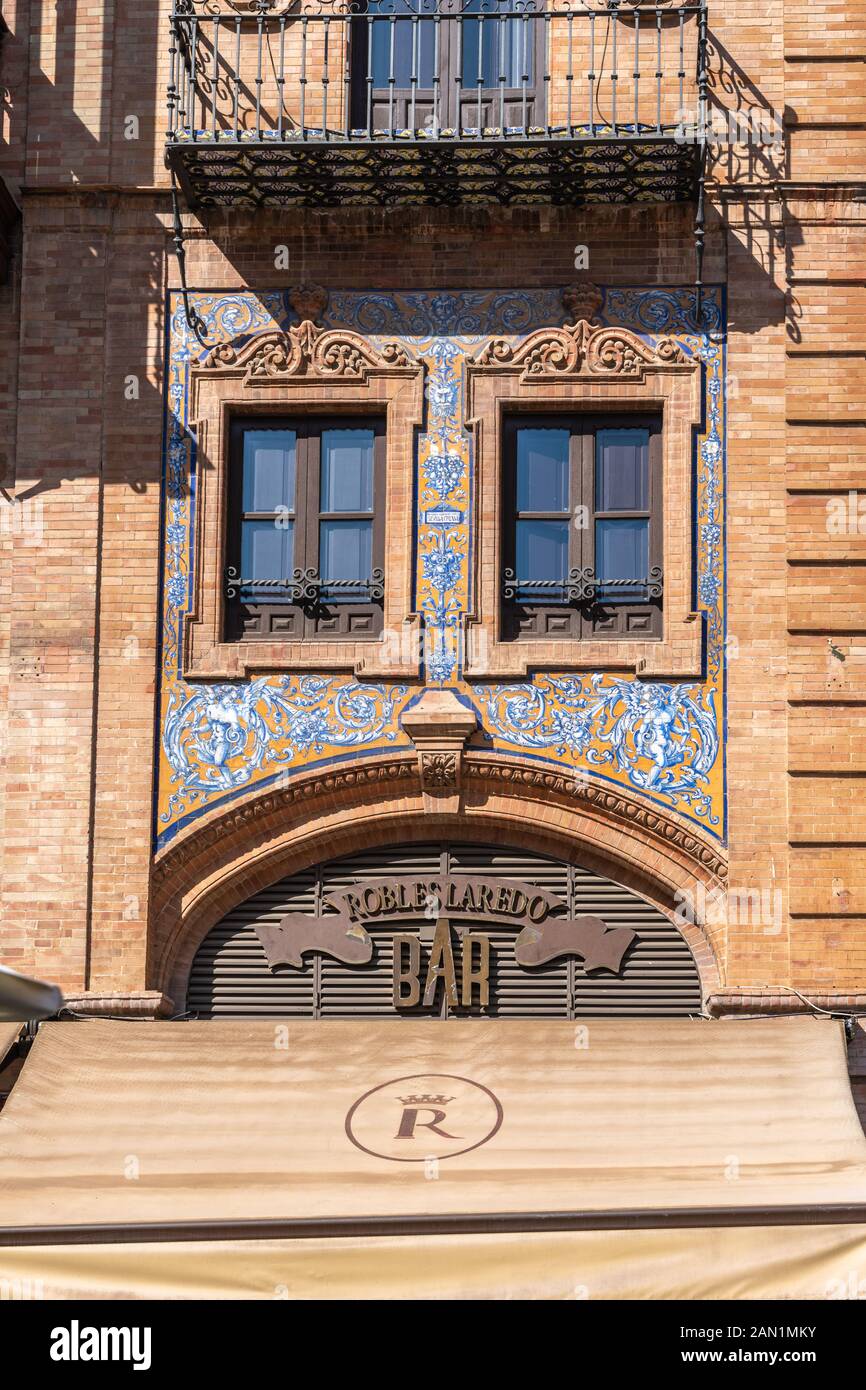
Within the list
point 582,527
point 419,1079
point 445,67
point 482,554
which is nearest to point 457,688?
point 482,554

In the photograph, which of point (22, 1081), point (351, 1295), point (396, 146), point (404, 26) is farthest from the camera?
point (404, 26)

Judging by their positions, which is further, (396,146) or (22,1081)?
(396,146)

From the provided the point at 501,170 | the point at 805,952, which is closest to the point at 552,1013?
the point at 805,952

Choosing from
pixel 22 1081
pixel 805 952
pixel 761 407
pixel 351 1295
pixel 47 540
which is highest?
pixel 761 407

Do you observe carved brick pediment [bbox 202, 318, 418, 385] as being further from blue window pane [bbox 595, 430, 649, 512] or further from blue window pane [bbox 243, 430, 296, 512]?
blue window pane [bbox 595, 430, 649, 512]

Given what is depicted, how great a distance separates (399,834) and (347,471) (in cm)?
225

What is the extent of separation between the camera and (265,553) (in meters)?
12.6

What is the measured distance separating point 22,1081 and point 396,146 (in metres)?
5.65

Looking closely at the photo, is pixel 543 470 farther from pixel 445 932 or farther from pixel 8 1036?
pixel 8 1036

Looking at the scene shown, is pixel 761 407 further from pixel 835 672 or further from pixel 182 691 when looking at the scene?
pixel 182 691

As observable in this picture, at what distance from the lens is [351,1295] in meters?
9.53

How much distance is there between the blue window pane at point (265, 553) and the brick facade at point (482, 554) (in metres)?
0.54

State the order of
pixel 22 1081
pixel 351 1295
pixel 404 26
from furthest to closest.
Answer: pixel 404 26 → pixel 22 1081 → pixel 351 1295

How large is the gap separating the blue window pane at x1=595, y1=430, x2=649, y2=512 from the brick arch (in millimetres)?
1743
